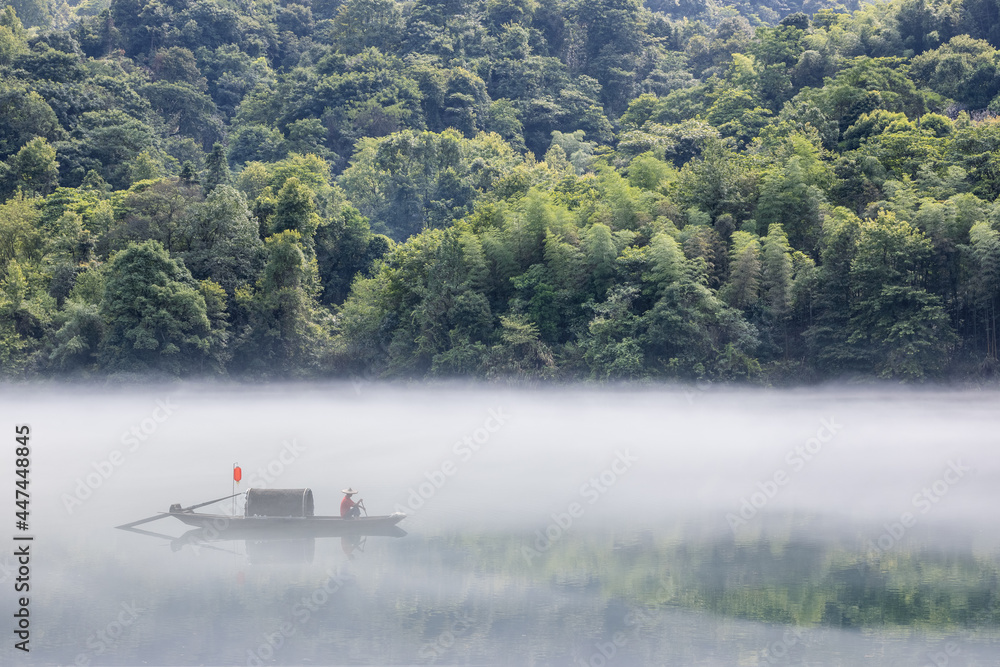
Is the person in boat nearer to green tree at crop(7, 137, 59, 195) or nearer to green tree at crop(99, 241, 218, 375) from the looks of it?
green tree at crop(99, 241, 218, 375)

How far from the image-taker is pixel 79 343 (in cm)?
3291

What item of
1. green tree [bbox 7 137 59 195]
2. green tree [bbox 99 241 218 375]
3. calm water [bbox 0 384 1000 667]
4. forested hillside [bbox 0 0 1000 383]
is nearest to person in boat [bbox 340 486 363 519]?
calm water [bbox 0 384 1000 667]

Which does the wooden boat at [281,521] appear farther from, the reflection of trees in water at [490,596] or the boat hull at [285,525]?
the reflection of trees in water at [490,596]

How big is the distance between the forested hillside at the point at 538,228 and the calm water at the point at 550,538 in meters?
2.19

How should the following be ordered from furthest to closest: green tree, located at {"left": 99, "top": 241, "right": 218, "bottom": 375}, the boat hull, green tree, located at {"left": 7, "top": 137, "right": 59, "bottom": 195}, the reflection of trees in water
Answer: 1. green tree, located at {"left": 7, "top": 137, "right": 59, "bottom": 195}
2. green tree, located at {"left": 99, "top": 241, "right": 218, "bottom": 375}
3. the boat hull
4. the reflection of trees in water

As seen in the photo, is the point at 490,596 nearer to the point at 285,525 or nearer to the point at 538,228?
the point at 285,525

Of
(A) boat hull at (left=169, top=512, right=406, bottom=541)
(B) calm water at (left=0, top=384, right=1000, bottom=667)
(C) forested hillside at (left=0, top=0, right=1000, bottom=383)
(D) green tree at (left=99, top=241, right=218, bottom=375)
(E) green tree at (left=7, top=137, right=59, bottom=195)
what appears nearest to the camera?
(B) calm water at (left=0, top=384, right=1000, bottom=667)

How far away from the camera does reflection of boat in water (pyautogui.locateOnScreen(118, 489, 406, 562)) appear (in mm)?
16141

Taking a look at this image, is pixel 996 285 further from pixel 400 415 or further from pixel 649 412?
pixel 400 415

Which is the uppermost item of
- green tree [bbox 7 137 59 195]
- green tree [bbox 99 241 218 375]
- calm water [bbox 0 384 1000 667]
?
green tree [bbox 7 137 59 195]

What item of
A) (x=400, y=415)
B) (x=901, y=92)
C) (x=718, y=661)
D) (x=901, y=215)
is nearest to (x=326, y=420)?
(x=400, y=415)

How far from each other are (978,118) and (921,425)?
15.2m

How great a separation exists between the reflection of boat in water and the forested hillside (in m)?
14.8

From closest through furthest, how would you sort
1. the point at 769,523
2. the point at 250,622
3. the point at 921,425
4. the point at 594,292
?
the point at 250,622, the point at 769,523, the point at 921,425, the point at 594,292
